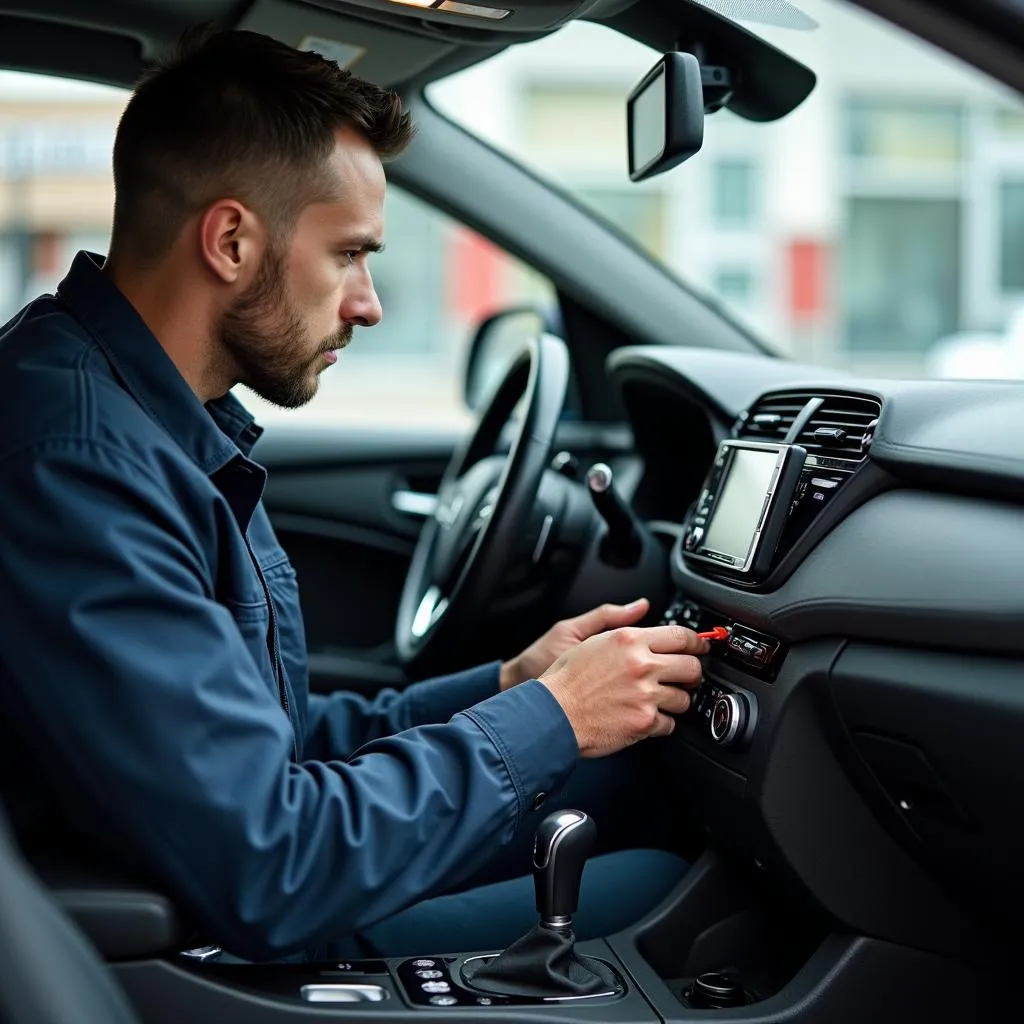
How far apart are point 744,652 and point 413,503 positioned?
1.40 metres

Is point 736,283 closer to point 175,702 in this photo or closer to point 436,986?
point 436,986

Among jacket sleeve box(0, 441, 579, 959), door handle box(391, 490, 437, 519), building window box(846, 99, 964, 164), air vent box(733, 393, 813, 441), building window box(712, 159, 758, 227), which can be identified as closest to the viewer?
jacket sleeve box(0, 441, 579, 959)

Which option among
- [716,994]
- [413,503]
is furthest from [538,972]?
[413,503]

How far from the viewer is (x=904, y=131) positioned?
11.4 meters

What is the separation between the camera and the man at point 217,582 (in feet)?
3.22

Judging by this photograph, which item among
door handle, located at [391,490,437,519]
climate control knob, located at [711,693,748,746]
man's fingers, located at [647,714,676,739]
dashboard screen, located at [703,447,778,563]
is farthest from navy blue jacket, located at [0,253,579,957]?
door handle, located at [391,490,437,519]

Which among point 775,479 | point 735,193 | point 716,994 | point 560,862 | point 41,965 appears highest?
point 735,193

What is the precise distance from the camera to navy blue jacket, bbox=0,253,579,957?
98cm

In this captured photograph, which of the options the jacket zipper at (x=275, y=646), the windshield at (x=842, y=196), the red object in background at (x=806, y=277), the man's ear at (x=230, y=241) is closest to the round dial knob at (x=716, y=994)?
the jacket zipper at (x=275, y=646)

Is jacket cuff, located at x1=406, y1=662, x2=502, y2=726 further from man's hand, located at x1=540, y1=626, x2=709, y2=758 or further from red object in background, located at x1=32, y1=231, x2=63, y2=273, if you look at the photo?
red object in background, located at x1=32, y1=231, x2=63, y2=273

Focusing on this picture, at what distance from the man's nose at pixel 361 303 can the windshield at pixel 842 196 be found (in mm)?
9617

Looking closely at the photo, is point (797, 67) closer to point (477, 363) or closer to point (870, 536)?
point (870, 536)

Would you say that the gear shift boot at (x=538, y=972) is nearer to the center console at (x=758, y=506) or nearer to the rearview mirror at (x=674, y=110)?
the center console at (x=758, y=506)

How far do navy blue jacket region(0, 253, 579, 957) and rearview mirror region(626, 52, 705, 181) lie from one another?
50 cm
